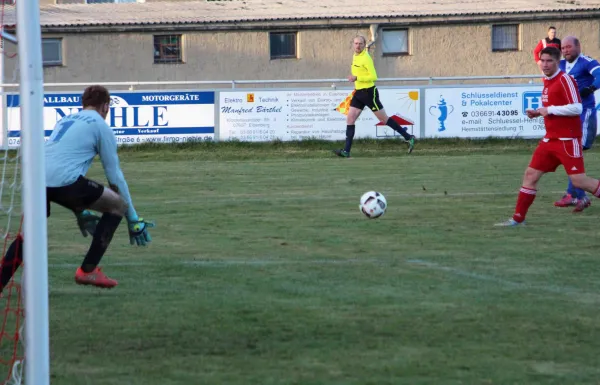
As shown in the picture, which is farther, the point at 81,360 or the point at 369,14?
the point at 369,14

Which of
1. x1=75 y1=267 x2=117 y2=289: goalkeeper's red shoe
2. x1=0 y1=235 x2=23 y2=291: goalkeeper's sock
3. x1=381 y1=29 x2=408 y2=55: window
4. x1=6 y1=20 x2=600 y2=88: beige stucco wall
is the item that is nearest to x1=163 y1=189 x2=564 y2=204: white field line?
x1=75 y1=267 x2=117 y2=289: goalkeeper's red shoe

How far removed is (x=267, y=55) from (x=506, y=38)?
7.94 metres

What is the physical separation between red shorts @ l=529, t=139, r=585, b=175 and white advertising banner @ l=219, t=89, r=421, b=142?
1296 cm

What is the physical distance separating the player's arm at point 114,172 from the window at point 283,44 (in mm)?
29058

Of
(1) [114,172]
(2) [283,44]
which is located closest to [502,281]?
(1) [114,172]

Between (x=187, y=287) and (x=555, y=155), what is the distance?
471cm

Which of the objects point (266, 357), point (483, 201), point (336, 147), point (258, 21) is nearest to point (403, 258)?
point (266, 357)

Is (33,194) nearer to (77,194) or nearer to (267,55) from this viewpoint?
(77,194)

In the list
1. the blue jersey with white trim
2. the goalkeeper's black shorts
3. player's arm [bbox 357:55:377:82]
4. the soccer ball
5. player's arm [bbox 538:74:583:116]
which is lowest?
the soccer ball

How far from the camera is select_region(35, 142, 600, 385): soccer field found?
18.6 feet

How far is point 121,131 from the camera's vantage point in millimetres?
24297

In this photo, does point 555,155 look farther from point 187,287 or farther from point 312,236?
point 187,287

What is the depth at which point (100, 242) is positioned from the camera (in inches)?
310

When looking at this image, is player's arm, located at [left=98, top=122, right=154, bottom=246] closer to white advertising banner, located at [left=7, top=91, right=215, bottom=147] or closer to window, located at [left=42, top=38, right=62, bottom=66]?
white advertising banner, located at [left=7, top=91, right=215, bottom=147]
